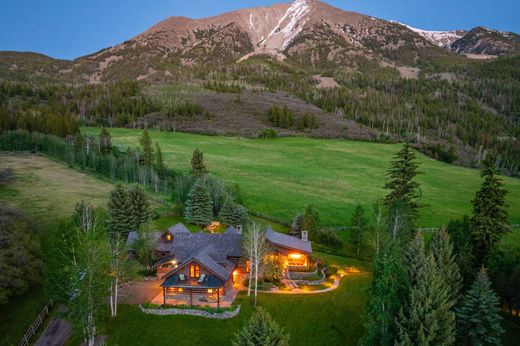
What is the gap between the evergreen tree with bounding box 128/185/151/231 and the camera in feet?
208

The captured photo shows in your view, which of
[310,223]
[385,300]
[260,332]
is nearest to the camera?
[260,332]

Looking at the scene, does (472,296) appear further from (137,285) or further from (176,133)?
(176,133)

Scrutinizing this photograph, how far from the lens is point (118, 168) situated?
102m

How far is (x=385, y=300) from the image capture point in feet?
105

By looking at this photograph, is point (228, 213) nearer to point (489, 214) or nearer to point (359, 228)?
point (359, 228)

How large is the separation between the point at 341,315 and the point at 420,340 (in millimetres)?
13779

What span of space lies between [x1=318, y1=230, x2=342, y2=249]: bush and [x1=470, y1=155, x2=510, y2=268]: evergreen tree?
81.6 feet

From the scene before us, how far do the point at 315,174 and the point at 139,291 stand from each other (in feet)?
248

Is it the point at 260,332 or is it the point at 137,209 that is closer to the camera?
the point at 260,332

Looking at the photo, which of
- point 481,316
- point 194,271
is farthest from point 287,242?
point 481,316

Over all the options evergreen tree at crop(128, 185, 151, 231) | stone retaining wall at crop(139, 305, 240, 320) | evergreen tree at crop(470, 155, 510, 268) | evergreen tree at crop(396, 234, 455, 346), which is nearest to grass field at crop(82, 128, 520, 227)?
evergreen tree at crop(128, 185, 151, 231)

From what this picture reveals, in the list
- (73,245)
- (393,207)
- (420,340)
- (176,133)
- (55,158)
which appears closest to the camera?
(420,340)

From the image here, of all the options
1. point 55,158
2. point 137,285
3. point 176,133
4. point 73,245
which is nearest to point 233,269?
point 137,285

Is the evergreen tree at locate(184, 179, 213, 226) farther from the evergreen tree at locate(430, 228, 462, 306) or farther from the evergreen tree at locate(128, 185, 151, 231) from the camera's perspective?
the evergreen tree at locate(430, 228, 462, 306)
